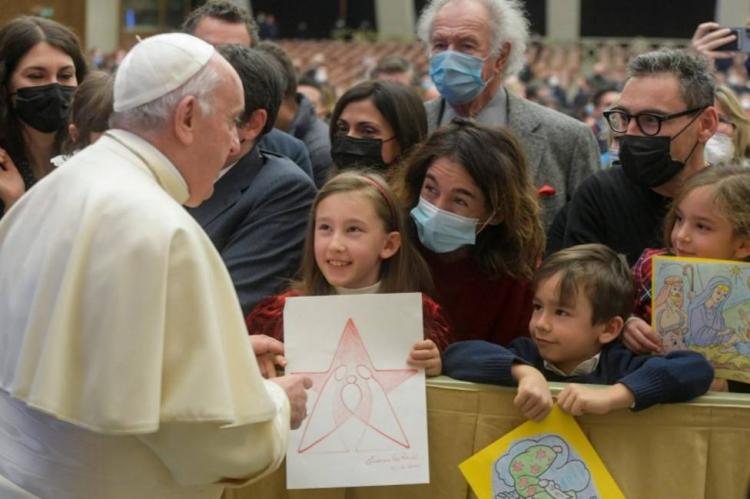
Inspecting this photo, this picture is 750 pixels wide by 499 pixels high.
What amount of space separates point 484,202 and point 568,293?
54 cm

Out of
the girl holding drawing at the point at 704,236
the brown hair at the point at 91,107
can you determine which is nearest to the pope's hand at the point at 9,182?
the brown hair at the point at 91,107

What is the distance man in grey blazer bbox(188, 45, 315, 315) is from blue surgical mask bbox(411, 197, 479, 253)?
1.33ft

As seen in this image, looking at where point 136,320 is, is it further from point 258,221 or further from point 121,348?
point 258,221

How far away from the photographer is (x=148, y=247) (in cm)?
249

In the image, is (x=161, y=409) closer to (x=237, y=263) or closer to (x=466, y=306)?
(x=237, y=263)

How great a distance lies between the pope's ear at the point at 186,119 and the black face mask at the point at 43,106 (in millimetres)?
1923

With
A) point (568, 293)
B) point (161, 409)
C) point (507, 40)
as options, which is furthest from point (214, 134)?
point (507, 40)

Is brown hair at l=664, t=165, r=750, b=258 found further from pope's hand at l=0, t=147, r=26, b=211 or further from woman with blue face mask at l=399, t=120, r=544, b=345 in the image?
pope's hand at l=0, t=147, r=26, b=211

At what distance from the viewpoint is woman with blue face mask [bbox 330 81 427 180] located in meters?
4.40

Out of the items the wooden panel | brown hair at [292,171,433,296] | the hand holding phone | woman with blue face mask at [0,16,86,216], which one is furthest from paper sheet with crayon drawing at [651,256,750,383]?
the wooden panel

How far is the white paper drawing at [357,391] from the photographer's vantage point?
3.23 m

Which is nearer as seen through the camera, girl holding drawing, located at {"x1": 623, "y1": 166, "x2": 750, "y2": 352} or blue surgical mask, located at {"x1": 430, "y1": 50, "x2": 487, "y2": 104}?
girl holding drawing, located at {"x1": 623, "y1": 166, "x2": 750, "y2": 352}

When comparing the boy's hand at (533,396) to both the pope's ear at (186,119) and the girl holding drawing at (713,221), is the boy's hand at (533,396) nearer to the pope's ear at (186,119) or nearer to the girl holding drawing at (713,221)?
the girl holding drawing at (713,221)

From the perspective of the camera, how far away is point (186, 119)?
107 inches
